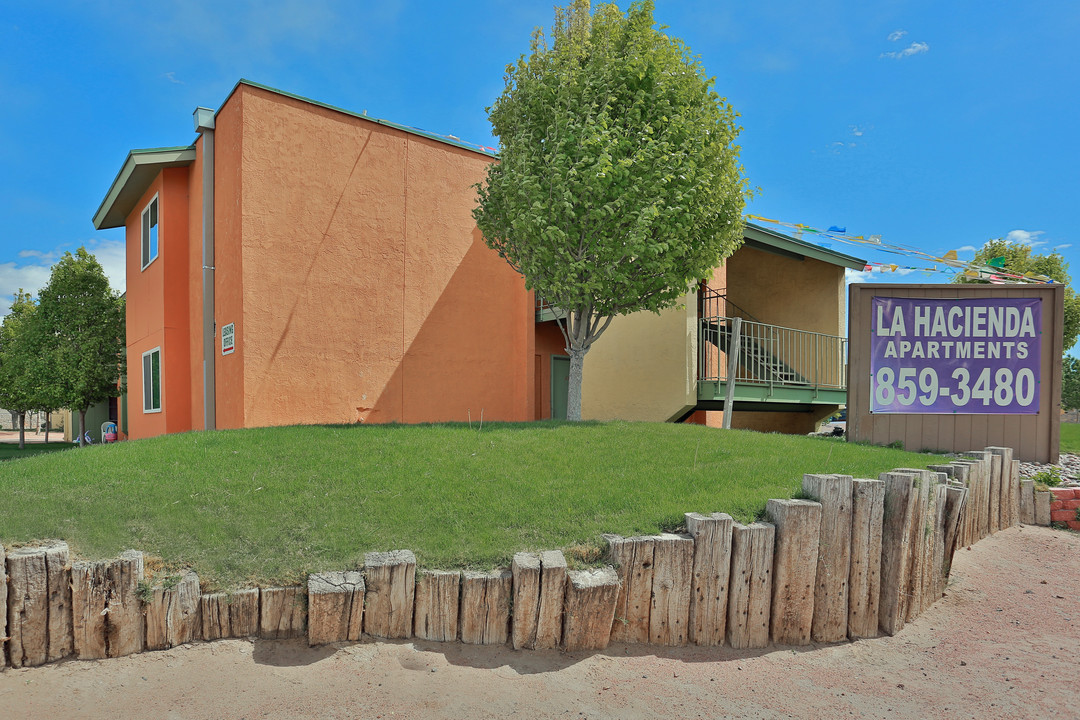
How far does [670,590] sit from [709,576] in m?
0.29

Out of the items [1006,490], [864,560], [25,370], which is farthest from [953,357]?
[25,370]

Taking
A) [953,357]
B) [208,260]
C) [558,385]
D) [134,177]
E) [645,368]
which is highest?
[134,177]

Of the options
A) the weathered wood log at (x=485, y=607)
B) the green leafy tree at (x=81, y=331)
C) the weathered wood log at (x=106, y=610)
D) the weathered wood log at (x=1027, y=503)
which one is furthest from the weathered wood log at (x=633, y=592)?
the green leafy tree at (x=81, y=331)

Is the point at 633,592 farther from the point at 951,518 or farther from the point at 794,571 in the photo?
the point at 951,518

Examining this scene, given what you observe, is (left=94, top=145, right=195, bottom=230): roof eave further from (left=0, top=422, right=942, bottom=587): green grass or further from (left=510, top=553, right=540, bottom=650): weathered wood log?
(left=510, top=553, right=540, bottom=650): weathered wood log

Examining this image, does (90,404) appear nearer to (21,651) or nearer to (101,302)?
(101,302)

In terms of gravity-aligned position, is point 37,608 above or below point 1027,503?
above

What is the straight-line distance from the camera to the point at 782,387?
13.4m

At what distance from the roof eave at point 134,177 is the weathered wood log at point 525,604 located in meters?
12.2

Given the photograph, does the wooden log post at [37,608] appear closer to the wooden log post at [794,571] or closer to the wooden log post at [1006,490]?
the wooden log post at [794,571]

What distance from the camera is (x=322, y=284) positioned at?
1098 cm

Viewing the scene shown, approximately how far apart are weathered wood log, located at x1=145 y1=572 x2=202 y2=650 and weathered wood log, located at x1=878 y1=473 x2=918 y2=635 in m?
4.70

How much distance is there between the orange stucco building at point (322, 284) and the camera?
413 inches

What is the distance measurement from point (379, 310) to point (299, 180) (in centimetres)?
259
